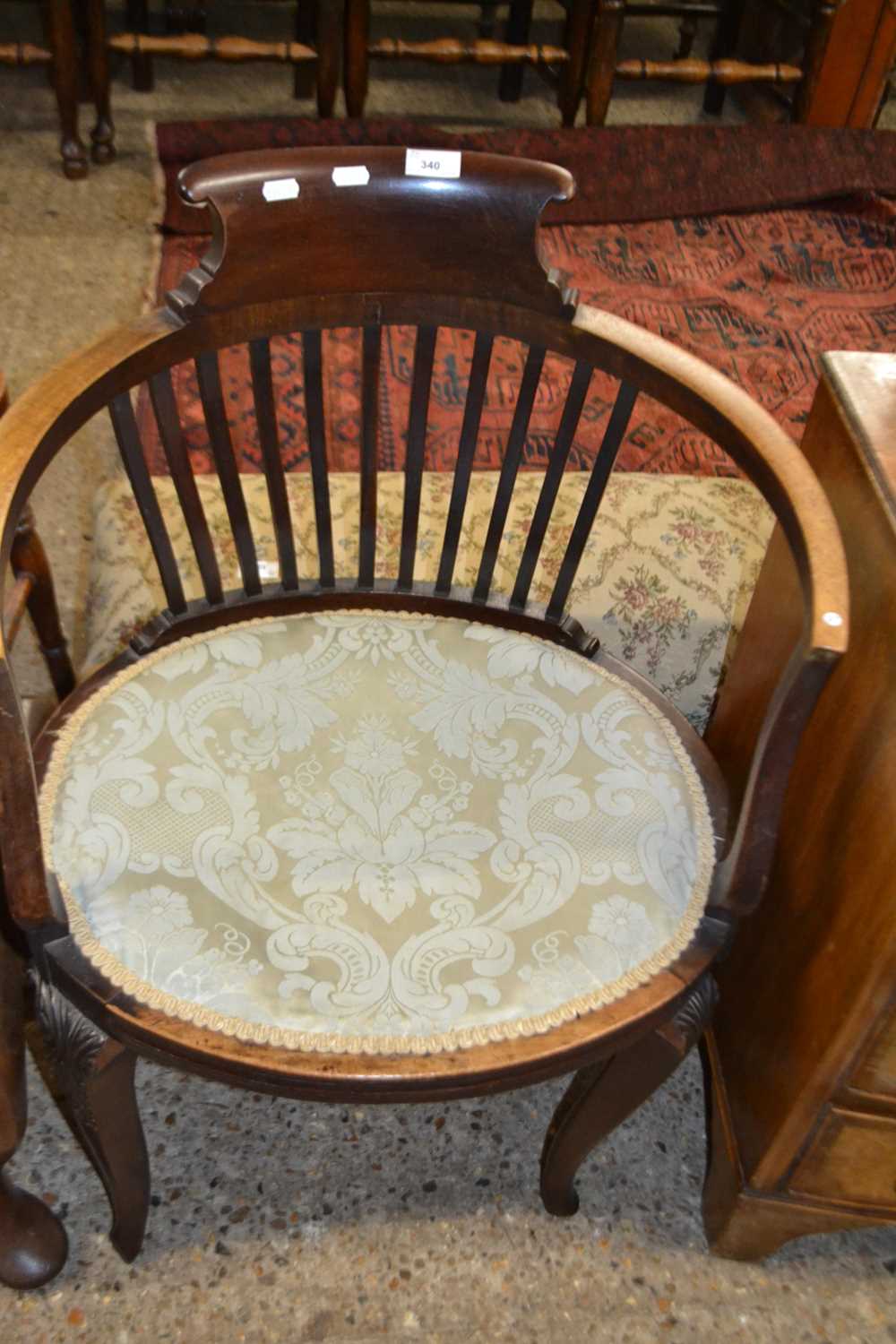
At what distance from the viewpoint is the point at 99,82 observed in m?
3.00

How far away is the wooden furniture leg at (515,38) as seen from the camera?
11.8ft

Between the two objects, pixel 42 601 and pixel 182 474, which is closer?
pixel 182 474

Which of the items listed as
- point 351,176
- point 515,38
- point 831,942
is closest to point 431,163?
point 351,176

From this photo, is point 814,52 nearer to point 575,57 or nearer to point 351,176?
point 575,57

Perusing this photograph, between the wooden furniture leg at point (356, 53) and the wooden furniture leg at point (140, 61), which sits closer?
the wooden furniture leg at point (356, 53)

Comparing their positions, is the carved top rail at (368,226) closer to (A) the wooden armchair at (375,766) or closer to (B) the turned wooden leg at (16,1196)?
(A) the wooden armchair at (375,766)

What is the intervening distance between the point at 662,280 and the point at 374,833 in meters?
1.60

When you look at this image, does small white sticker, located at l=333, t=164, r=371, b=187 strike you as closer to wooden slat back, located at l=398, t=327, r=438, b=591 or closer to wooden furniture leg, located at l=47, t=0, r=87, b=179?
wooden slat back, located at l=398, t=327, r=438, b=591

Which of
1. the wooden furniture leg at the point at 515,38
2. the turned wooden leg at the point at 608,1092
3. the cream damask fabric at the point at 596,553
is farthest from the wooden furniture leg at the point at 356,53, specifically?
the turned wooden leg at the point at 608,1092

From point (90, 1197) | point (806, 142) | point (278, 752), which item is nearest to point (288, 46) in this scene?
point (806, 142)

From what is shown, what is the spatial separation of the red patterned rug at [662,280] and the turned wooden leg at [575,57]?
59 centimetres

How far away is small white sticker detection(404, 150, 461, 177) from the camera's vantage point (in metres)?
1.03

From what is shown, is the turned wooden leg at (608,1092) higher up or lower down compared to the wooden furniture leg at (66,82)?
lower down

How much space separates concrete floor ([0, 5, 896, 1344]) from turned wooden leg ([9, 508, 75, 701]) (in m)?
0.51
